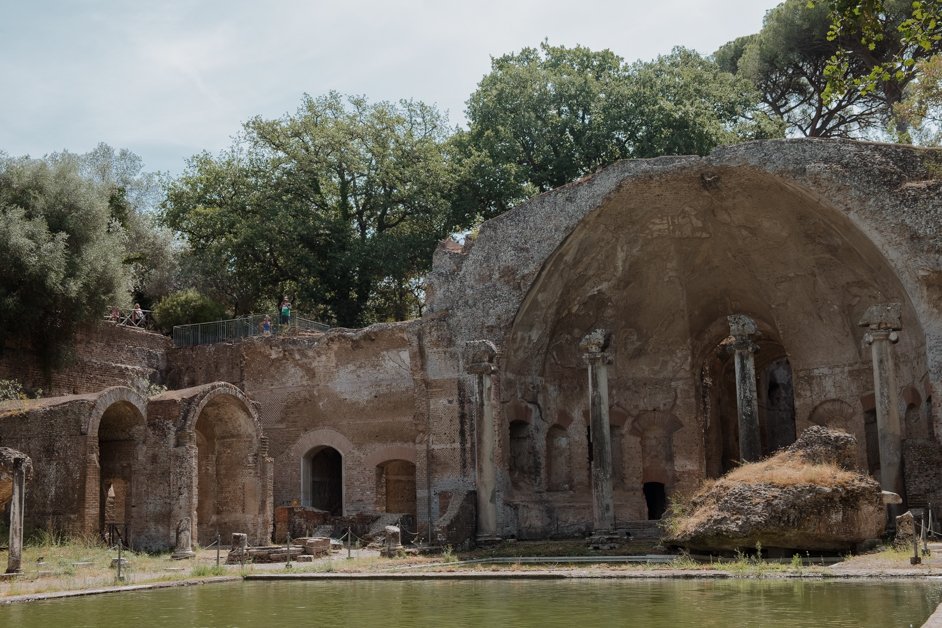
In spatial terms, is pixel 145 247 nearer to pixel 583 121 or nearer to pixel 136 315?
pixel 136 315

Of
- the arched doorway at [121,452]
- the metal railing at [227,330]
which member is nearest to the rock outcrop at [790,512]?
the arched doorway at [121,452]

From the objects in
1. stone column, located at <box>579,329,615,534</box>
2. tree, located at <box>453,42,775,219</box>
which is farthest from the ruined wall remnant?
tree, located at <box>453,42,775,219</box>

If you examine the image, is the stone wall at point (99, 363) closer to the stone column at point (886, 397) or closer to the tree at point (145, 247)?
the tree at point (145, 247)

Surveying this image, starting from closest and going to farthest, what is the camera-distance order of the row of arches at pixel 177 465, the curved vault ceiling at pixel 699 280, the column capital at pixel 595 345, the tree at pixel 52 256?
the column capital at pixel 595 345 < the row of arches at pixel 177 465 < the curved vault ceiling at pixel 699 280 < the tree at pixel 52 256

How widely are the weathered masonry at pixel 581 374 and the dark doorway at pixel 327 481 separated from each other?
0.09 metres

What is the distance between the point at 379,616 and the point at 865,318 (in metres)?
12.0

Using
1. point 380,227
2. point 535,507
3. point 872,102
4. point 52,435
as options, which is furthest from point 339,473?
point 872,102

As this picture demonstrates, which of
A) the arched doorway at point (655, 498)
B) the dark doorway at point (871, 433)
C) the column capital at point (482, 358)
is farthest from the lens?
the arched doorway at point (655, 498)

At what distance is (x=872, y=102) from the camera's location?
3647 centimetres

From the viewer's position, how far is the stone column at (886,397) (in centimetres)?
1870

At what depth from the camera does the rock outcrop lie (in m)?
14.9

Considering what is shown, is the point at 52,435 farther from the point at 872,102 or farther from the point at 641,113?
the point at 872,102

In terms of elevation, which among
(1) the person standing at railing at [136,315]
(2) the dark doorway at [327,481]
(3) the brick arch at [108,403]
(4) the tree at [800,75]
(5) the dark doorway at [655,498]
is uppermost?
(4) the tree at [800,75]

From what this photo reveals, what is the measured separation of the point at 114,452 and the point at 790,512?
577 inches
